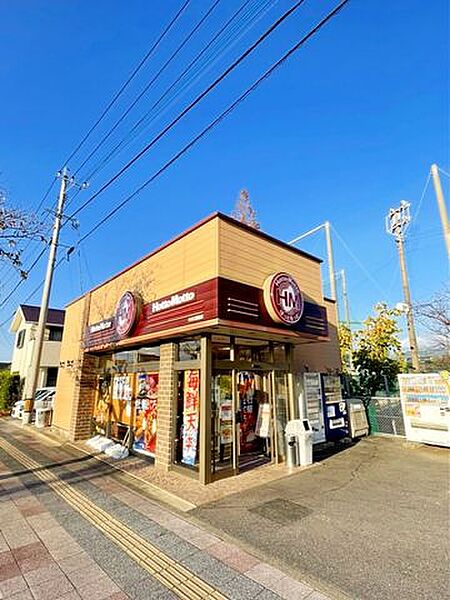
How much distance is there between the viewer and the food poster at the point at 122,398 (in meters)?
9.21

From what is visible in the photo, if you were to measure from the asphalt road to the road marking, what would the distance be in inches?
33.9

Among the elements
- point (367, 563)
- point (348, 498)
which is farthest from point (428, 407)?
point (367, 563)

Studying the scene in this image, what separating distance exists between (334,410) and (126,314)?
23.0 ft

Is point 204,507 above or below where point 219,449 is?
below

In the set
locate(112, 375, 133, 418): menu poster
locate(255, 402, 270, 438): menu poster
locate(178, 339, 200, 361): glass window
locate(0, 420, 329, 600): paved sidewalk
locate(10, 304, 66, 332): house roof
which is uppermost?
locate(10, 304, 66, 332): house roof

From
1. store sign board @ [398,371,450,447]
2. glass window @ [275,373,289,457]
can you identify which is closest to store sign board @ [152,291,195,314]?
glass window @ [275,373,289,457]

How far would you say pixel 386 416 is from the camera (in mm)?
10648

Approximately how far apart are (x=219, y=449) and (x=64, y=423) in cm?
775

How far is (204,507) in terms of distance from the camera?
4953mm

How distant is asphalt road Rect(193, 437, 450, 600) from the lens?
3.12 m

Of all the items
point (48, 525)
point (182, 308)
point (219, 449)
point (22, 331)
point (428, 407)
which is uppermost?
point (22, 331)

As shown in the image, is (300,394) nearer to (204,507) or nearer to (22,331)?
(204,507)

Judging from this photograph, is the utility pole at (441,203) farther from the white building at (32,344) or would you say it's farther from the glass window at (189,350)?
the white building at (32,344)

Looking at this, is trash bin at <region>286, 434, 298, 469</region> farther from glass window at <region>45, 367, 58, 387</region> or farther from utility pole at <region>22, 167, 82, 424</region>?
glass window at <region>45, 367, 58, 387</region>
